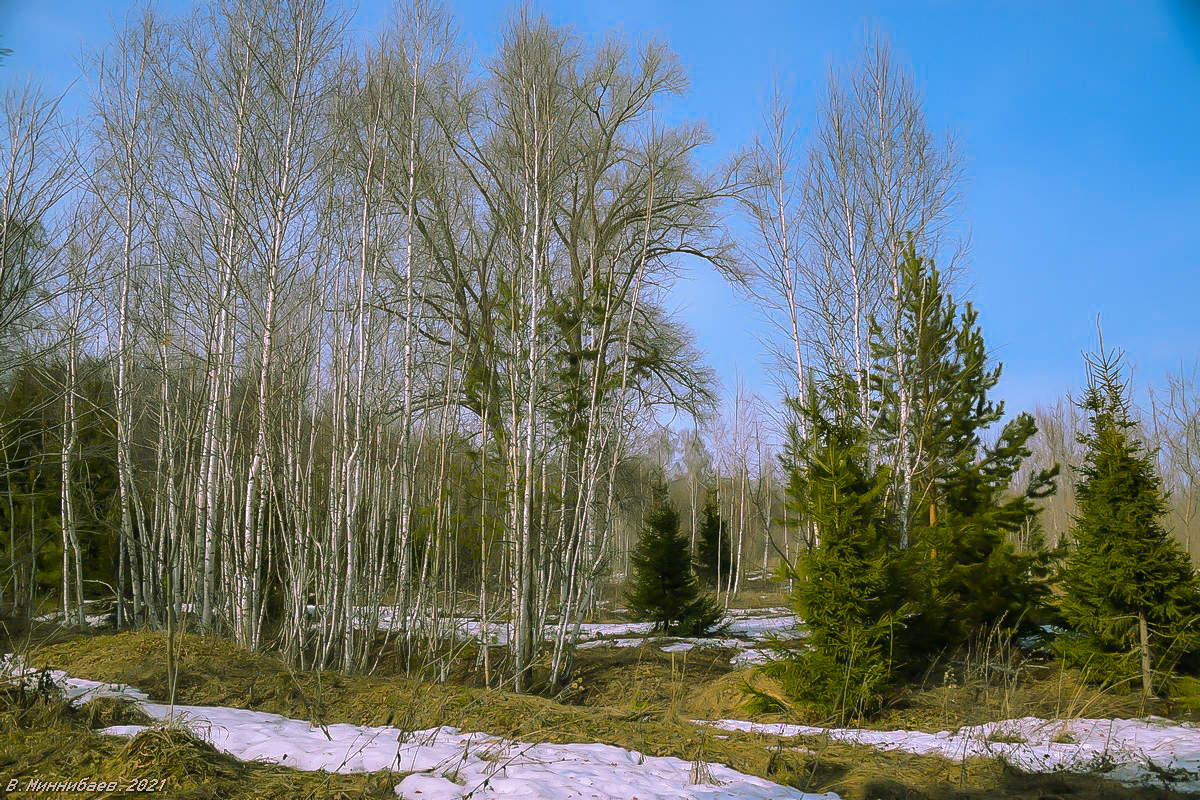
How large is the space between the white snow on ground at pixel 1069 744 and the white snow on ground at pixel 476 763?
65.1 inches

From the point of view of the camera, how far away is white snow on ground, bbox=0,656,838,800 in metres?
3.68

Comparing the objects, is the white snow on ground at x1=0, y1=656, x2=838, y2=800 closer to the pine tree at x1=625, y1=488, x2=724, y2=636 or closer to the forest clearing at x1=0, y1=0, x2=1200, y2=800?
the forest clearing at x1=0, y1=0, x2=1200, y2=800

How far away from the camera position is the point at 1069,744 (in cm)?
527

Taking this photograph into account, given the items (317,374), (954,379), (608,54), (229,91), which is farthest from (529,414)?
(608,54)

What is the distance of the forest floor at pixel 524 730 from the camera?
3.57 m

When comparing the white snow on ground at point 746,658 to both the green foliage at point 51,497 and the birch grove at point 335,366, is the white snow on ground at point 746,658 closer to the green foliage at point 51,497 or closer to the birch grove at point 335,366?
the birch grove at point 335,366

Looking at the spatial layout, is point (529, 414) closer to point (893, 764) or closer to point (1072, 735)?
point (893, 764)

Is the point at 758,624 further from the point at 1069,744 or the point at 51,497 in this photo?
the point at 51,497

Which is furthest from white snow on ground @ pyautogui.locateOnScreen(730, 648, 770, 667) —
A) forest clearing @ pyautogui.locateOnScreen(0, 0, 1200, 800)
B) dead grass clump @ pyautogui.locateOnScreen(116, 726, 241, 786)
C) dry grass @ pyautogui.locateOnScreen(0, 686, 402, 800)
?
dead grass clump @ pyautogui.locateOnScreen(116, 726, 241, 786)

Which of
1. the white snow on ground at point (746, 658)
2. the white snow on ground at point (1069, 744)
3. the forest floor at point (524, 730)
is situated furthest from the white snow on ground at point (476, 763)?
the white snow on ground at point (746, 658)

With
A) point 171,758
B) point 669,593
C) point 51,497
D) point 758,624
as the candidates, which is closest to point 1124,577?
point 669,593

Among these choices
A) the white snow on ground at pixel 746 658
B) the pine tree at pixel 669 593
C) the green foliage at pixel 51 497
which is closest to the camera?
the white snow on ground at pixel 746 658

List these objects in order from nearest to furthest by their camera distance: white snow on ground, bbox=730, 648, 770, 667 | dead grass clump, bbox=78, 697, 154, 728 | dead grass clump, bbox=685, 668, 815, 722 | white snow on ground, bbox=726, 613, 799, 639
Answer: dead grass clump, bbox=78, 697, 154, 728
dead grass clump, bbox=685, 668, 815, 722
white snow on ground, bbox=730, 648, 770, 667
white snow on ground, bbox=726, 613, 799, 639

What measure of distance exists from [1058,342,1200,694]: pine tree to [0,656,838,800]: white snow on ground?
4.73 metres
